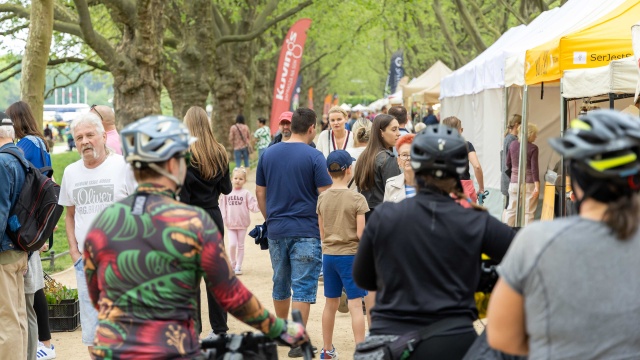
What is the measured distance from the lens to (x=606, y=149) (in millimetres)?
2727

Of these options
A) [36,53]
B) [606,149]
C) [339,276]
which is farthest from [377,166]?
[36,53]

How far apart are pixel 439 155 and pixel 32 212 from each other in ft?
11.2

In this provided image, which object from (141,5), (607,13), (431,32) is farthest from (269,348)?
(431,32)

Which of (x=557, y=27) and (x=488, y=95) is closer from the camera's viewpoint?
(x=557, y=27)

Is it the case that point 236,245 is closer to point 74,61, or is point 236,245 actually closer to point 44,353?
point 44,353

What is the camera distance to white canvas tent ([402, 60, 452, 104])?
3061cm

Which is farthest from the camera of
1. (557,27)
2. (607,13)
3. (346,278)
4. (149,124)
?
(557,27)

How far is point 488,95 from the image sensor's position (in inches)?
690

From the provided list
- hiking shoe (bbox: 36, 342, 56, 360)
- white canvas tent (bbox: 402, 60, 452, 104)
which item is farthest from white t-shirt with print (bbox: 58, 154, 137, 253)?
white canvas tent (bbox: 402, 60, 452, 104)

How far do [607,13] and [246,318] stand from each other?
8.46 m

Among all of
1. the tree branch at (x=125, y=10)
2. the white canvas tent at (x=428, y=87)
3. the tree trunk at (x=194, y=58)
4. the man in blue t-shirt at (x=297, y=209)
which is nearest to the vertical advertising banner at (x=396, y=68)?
the white canvas tent at (x=428, y=87)

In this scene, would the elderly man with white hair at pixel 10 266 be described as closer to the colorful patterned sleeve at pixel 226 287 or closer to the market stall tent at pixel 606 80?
the colorful patterned sleeve at pixel 226 287

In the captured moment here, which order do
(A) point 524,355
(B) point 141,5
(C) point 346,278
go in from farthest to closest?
1. (B) point 141,5
2. (C) point 346,278
3. (A) point 524,355

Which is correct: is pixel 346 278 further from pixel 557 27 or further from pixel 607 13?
pixel 557 27
